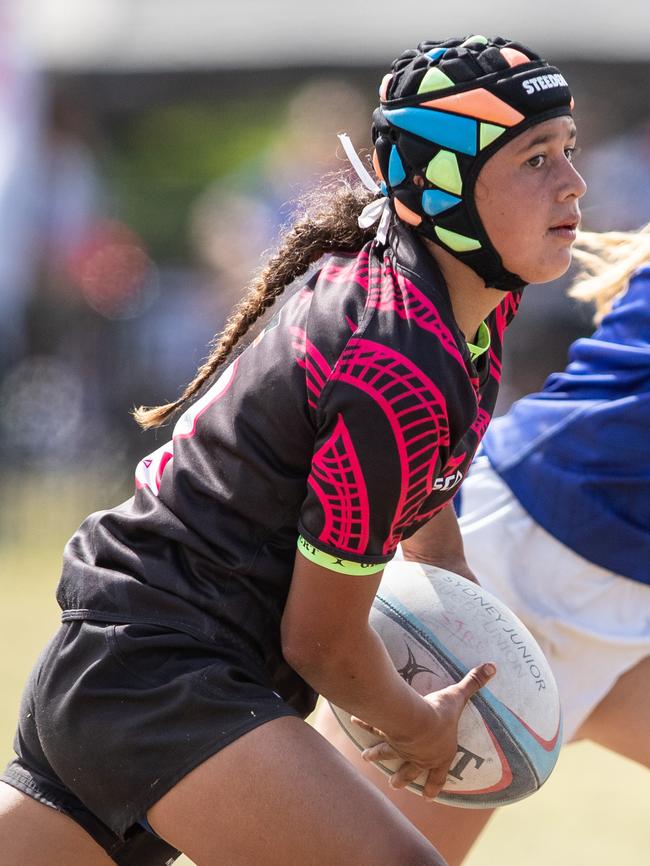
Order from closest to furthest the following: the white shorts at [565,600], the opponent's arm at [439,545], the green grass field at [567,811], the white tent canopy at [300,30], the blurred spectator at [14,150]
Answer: the opponent's arm at [439,545] → the white shorts at [565,600] → the green grass field at [567,811] → the blurred spectator at [14,150] → the white tent canopy at [300,30]

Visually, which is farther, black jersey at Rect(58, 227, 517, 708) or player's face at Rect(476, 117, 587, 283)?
player's face at Rect(476, 117, 587, 283)

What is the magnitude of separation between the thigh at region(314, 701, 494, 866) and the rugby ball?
0.45m

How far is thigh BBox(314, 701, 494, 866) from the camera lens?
12.5ft

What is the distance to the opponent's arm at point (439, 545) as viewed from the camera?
375 centimetres

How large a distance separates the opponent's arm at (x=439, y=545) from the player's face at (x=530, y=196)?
91cm

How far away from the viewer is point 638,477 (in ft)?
13.8

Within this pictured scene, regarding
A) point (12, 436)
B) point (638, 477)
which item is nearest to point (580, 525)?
point (638, 477)

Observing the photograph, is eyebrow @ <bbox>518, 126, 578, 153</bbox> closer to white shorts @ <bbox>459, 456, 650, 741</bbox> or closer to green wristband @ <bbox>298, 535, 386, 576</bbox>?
green wristband @ <bbox>298, 535, 386, 576</bbox>

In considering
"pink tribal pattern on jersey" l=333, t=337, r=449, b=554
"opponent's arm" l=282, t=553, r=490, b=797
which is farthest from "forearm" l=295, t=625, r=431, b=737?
"pink tribal pattern on jersey" l=333, t=337, r=449, b=554

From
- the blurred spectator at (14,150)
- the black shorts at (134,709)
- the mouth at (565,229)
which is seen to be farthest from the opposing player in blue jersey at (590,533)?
the blurred spectator at (14,150)

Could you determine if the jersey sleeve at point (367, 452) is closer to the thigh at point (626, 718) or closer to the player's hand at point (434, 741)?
the player's hand at point (434, 741)

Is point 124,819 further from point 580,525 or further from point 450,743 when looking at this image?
point 580,525

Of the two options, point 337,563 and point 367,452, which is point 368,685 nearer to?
point 337,563

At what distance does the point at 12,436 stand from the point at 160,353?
7.47 feet
